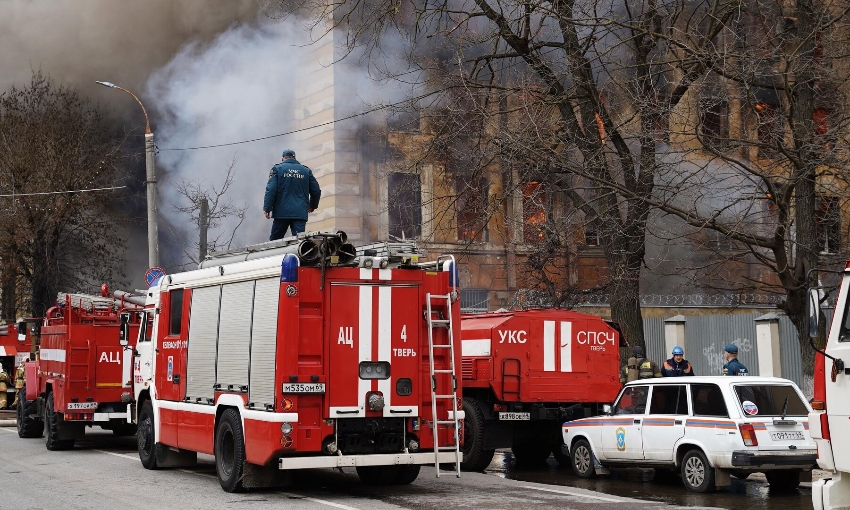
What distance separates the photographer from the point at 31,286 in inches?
1453

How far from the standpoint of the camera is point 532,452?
1631cm

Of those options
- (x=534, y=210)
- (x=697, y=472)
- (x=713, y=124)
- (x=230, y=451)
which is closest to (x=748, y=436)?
(x=697, y=472)

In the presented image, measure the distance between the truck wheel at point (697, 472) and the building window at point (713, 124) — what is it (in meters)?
5.50

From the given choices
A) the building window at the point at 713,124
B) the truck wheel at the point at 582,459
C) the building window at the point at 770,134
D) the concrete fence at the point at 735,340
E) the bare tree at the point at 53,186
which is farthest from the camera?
the bare tree at the point at 53,186

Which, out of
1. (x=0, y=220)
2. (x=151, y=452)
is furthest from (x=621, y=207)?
(x=0, y=220)

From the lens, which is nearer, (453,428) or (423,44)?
(453,428)

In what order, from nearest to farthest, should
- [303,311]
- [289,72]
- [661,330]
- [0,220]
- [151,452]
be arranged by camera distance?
1. [303,311]
2. [151,452]
3. [289,72]
4. [661,330]
5. [0,220]

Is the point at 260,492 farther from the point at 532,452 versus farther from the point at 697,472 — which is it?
the point at 532,452

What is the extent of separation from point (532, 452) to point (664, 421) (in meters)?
4.11

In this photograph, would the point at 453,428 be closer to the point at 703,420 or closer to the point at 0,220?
the point at 703,420

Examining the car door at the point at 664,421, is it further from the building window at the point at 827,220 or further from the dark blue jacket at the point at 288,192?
the building window at the point at 827,220

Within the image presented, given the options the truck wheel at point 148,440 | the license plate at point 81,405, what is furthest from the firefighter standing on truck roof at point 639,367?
the license plate at point 81,405

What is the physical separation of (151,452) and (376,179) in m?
14.5

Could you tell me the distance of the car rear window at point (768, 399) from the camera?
38.6ft
